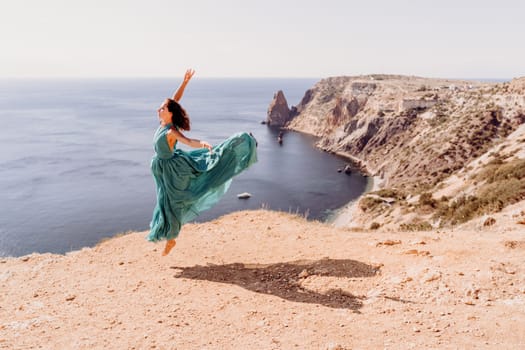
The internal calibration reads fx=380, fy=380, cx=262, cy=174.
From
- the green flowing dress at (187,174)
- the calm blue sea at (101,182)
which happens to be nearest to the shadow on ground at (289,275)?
the green flowing dress at (187,174)

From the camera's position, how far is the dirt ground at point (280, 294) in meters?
4.98

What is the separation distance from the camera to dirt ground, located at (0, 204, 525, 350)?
4984 millimetres

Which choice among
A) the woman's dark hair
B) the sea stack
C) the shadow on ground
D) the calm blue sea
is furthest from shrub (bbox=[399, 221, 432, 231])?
the sea stack

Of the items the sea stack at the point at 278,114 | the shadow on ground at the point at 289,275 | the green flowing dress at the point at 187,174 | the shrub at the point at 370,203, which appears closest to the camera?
the shadow on ground at the point at 289,275

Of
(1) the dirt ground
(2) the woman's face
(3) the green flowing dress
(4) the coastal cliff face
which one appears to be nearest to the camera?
(1) the dirt ground

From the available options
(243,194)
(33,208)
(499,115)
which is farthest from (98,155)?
(499,115)

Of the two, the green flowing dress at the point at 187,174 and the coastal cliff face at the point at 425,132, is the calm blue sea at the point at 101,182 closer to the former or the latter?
the coastal cliff face at the point at 425,132

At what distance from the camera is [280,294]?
6520 mm

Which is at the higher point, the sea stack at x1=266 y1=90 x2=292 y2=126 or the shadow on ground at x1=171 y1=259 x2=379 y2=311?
the sea stack at x1=266 y1=90 x2=292 y2=126

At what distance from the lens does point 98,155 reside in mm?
81188

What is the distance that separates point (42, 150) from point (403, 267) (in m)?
90.0

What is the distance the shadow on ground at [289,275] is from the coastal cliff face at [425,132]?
882 centimetres

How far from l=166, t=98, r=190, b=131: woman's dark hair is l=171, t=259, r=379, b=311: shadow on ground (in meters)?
3.00

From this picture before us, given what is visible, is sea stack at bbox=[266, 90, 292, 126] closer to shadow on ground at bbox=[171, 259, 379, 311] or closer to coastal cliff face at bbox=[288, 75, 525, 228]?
coastal cliff face at bbox=[288, 75, 525, 228]
